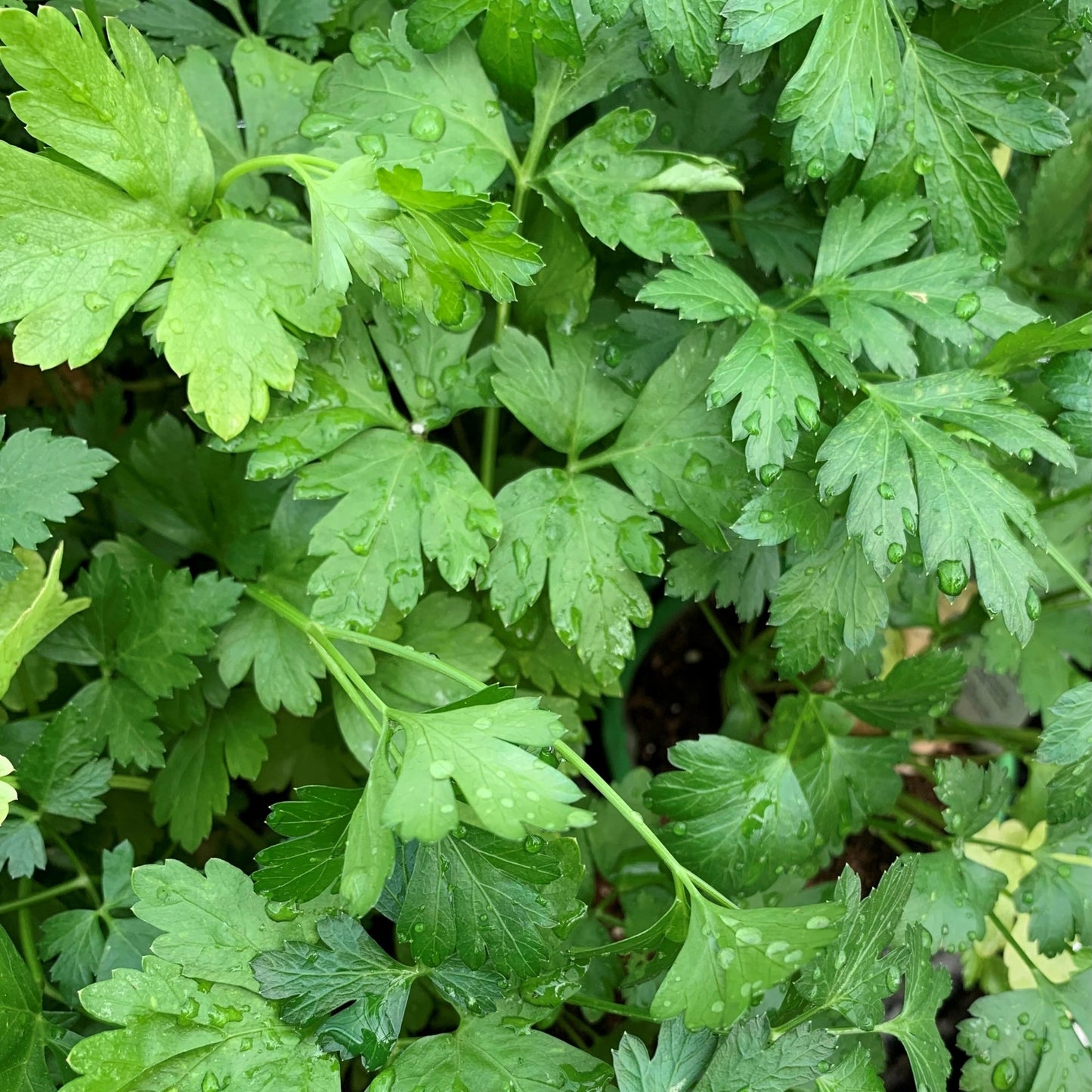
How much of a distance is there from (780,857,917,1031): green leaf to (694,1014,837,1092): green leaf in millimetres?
38

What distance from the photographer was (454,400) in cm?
92

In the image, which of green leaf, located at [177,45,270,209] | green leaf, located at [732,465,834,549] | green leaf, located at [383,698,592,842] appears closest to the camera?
green leaf, located at [383,698,592,842]

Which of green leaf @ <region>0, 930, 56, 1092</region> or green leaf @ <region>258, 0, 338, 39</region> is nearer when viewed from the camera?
green leaf @ <region>0, 930, 56, 1092</region>

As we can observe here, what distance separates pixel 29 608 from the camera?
2.70 ft

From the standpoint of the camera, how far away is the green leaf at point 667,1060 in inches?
27.8

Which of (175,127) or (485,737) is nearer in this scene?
(485,737)

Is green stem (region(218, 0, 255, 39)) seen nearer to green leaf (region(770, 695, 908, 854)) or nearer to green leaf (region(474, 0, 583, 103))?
green leaf (region(474, 0, 583, 103))

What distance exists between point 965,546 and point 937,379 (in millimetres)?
161

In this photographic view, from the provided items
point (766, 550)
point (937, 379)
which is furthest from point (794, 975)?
point (937, 379)

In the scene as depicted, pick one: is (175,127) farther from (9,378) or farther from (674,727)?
(674,727)

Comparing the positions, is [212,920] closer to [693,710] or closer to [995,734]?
[693,710]

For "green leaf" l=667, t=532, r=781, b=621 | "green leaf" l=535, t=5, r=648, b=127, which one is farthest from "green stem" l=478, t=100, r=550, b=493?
"green leaf" l=667, t=532, r=781, b=621

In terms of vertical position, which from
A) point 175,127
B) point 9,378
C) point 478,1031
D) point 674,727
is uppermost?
point 175,127

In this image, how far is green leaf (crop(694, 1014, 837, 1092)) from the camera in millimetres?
703
